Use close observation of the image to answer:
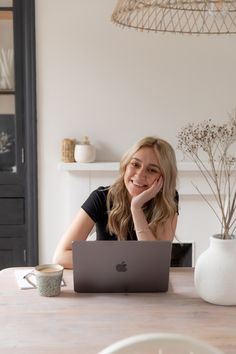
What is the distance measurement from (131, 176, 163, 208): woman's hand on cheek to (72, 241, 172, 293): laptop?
19.5 inches

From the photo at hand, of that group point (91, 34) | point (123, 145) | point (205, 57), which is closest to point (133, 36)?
point (91, 34)

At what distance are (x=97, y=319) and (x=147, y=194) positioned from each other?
0.79m

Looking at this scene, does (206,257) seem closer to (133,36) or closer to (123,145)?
(123,145)

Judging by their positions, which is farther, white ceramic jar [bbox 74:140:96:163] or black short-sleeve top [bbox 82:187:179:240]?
white ceramic jar [bbox 74:140:96:163]

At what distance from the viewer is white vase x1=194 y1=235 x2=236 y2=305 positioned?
159 cm

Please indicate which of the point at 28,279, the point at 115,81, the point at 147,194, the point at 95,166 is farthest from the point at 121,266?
the point at 115,81

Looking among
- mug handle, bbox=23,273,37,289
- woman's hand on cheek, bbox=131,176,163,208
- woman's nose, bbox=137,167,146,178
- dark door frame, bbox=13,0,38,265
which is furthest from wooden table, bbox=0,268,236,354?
dark door frame, bbox=13,0,38,265

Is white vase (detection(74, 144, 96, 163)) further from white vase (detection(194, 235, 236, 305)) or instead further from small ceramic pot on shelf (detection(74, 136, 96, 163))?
white vase (detection(194, 235, 236, 305))

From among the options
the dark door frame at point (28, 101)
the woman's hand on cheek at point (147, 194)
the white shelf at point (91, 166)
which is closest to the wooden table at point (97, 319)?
the woman's hand on cheek at point (147, 194)

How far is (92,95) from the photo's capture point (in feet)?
10.8

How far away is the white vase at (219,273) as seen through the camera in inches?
62.7

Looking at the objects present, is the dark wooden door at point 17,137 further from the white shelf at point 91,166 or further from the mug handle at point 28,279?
the mug handle at point 28,279

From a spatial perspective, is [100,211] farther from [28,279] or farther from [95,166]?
[95,166]

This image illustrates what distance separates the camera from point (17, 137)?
3.38 meters
